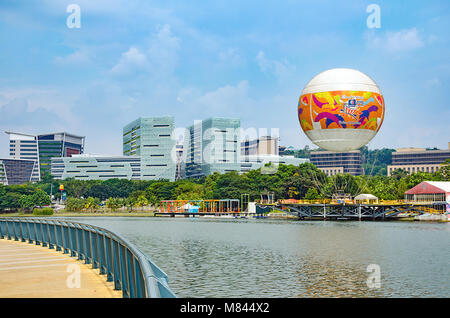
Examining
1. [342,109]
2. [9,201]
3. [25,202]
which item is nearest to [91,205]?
[25,202]

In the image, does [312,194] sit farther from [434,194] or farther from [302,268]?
[302,268]

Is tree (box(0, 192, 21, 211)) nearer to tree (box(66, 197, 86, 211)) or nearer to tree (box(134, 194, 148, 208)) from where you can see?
tree (box(66, 197, 86, 211))

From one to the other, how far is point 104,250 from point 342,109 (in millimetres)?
38745

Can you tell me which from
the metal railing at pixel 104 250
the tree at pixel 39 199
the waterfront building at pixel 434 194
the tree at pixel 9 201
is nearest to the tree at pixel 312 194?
the waterfront building at pixel 434 194

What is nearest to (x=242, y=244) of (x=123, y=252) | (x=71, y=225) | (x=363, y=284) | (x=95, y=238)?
(x=363, y=284)

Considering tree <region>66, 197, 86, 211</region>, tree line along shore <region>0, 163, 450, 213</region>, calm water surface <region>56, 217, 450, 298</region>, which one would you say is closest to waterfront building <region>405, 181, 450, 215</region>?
tree line along shore <region>0, 163, 450, 213</region>

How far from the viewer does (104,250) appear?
51.0ft

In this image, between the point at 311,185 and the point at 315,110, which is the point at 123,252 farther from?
the point at 311,185

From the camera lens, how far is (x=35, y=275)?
1605cm

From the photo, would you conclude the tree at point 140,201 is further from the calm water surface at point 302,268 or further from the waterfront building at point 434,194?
the calm water surface at point 302,268

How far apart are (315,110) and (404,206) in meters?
Result: 67.3

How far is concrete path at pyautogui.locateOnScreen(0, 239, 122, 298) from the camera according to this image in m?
13.4

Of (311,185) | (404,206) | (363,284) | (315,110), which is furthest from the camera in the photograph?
(311,185)
